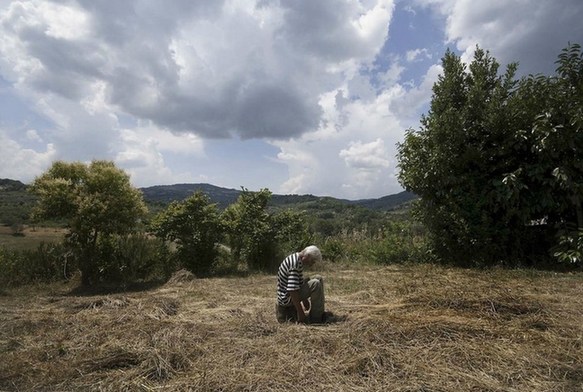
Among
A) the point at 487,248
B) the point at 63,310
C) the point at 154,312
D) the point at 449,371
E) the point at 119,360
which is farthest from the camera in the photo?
the point at 487,248

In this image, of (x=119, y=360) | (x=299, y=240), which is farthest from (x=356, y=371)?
(x=299, y=240)

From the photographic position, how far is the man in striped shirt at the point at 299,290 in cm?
514

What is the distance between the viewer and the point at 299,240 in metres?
12.3

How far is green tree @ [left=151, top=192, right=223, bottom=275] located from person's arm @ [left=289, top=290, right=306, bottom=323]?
5.93 m

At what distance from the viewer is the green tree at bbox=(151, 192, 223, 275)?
10539mm

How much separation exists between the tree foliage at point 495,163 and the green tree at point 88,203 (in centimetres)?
702

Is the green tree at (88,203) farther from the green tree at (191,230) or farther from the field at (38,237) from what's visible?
the green tree at (191,230)

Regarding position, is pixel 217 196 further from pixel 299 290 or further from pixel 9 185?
pixel 299 290

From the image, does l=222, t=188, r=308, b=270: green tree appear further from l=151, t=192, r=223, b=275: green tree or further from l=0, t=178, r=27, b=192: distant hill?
l=0, t=178, r=27, b=192: distant hill

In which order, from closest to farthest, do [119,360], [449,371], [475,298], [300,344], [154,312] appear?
[449,371], [119,360], [300,344], [475,298], [154,312]

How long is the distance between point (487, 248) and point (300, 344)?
7.18 m

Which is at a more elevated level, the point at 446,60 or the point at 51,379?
the point at 446,60

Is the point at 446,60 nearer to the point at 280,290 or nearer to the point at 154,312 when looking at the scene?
the point at 280,290

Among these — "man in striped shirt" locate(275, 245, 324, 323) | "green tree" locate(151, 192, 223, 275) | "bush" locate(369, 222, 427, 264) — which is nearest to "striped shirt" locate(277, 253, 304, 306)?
"man in striped shirt" locate(275, 245, 324, 323)
